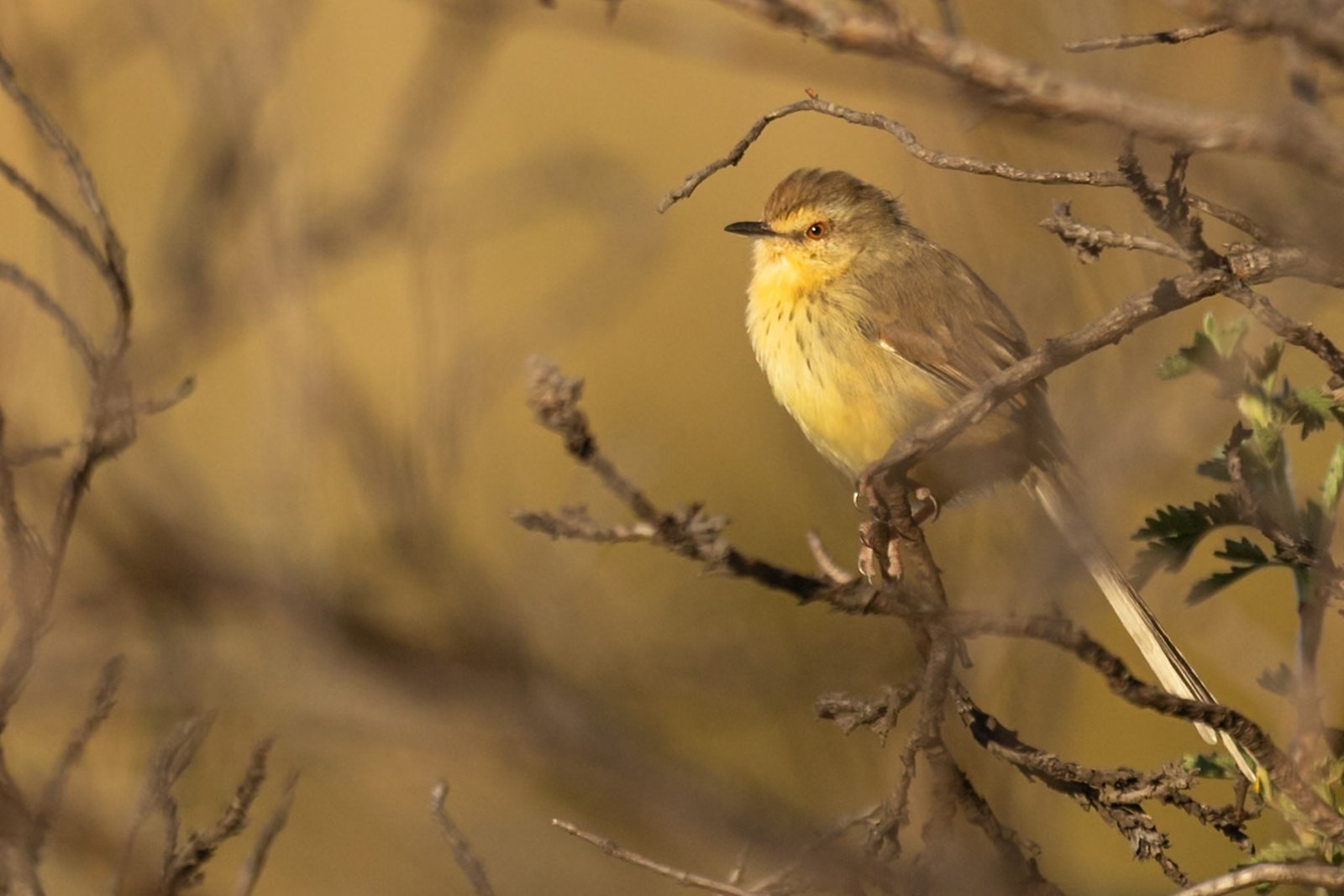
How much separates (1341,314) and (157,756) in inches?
223

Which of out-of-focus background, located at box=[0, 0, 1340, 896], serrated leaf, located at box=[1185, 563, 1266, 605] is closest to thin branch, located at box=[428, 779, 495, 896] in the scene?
out-of-focus background, located at box=[0, 0, 1340, 896]

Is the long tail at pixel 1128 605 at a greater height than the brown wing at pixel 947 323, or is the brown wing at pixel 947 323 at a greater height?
the brown wing at pixel 947 323

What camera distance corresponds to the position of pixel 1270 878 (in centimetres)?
166

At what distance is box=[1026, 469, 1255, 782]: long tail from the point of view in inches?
124

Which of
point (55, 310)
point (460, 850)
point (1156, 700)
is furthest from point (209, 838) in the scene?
point (1156, 700)

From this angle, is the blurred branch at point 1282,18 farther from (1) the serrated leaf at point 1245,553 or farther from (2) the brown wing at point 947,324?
(2) the brown wing at point 947,324

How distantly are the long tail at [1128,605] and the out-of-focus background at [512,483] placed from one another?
7 cm

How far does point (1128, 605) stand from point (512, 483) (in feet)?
10.8

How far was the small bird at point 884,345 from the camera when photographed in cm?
371

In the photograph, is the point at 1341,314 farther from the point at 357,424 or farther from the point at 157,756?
the point at 157,756

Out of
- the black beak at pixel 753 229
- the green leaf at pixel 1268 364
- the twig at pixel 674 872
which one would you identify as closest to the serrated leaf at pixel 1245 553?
the green leaf at pixel 1268 364

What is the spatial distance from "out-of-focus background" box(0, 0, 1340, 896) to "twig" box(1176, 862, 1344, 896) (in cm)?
75

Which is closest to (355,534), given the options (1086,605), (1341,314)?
(1086,605)

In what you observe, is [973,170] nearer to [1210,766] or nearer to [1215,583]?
[1215,583]
